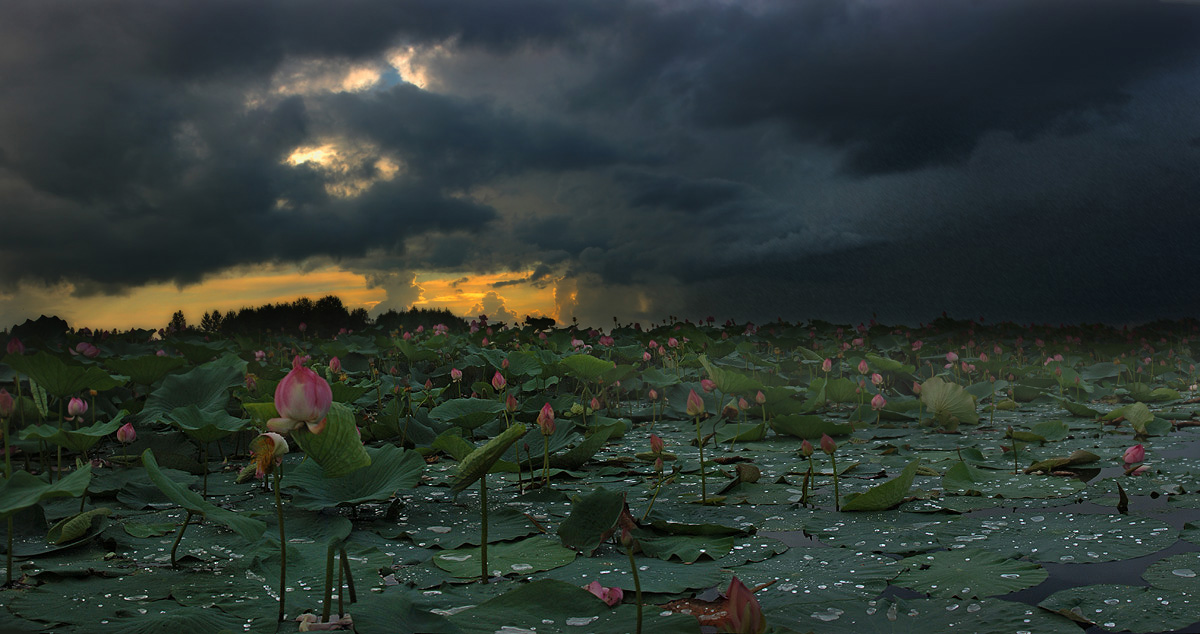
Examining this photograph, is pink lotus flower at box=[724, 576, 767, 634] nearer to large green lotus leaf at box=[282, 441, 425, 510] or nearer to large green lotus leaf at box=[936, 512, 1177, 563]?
large green lotus leaf at box=[936, 512, 1177, 563]

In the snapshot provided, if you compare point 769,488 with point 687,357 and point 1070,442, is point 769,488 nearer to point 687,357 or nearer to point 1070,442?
point 1070,442

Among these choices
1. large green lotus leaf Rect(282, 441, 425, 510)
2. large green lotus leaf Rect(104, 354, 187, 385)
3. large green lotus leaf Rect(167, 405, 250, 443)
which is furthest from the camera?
large green lotus leaf Rect(104, 354, 187, 385)

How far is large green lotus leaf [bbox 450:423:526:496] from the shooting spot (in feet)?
4.38

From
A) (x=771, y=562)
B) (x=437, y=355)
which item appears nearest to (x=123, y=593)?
(x=771, y=562)

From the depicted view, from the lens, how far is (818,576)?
1.53m

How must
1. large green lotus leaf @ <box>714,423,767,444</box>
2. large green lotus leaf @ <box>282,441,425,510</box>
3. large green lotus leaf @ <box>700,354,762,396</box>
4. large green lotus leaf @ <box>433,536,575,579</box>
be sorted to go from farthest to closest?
1. large green lotus leaf @ <box>714,423,767,444</box>
2. large green lotus leaf @ <box>700,354,762,396</box>
3. large green lotus leaf @ <box>282,441,425,510</box>
4. large green lotus leaf @ <box>433,536,575,579</box>

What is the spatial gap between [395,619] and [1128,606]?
142 cm

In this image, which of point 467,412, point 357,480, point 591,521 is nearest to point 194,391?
point 467,412

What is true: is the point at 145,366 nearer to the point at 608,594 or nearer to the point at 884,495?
the point at 608,594

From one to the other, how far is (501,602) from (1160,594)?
1.33m

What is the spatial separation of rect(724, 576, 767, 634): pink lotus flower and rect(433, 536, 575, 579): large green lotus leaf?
0.89 meters

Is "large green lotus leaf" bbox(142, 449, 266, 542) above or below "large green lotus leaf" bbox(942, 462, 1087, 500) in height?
above

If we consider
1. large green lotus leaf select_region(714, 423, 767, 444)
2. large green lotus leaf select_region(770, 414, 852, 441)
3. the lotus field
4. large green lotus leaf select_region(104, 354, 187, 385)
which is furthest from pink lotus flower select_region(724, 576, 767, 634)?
large green lotus leaf select_region(104, 354, 187, 385)

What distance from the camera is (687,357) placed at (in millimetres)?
5543
